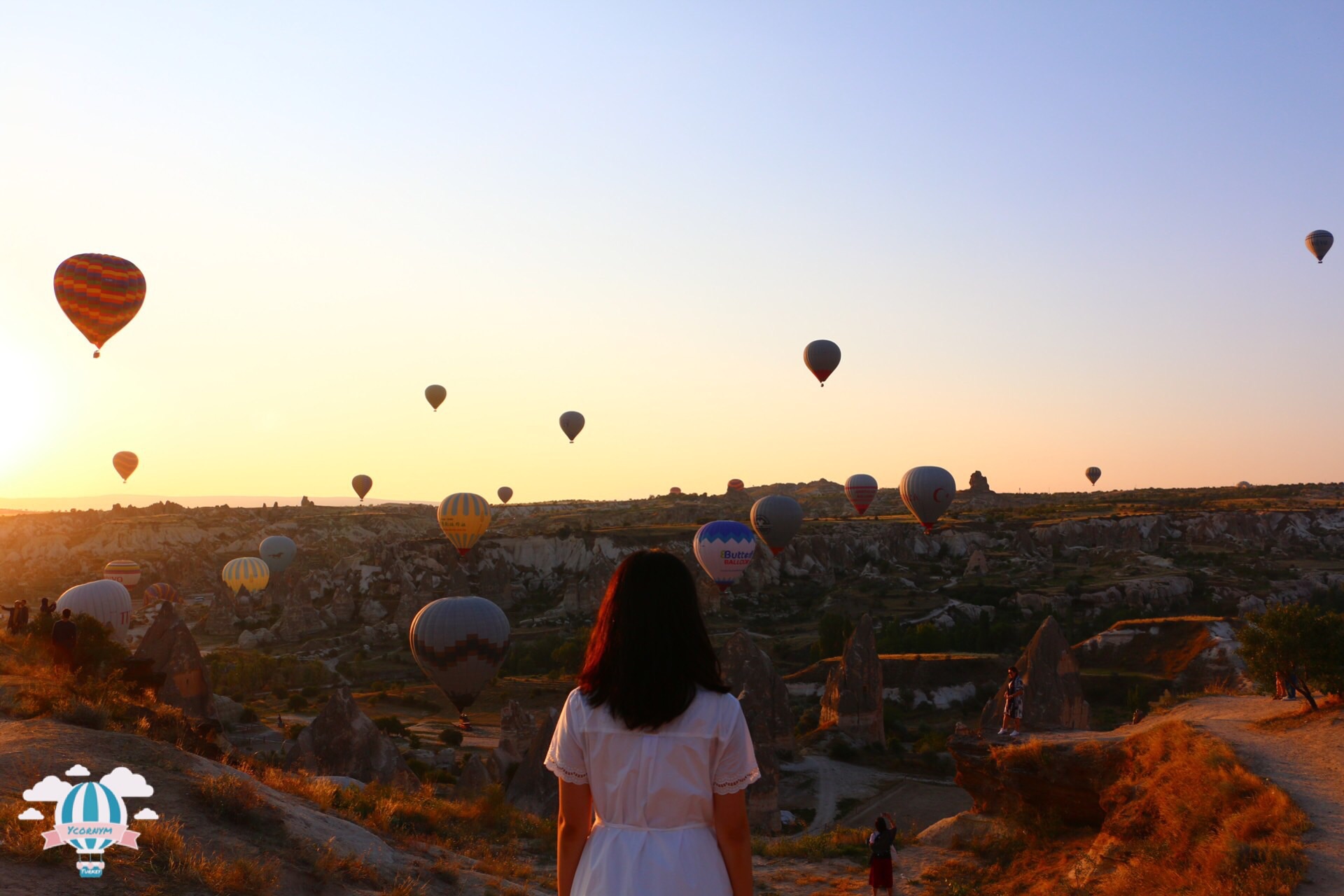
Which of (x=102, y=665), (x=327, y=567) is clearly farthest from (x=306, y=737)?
(x=327, y=567)

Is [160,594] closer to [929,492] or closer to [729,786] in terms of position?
[929,492]

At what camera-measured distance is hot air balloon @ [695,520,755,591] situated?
53750 mm

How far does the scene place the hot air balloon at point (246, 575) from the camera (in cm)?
8544

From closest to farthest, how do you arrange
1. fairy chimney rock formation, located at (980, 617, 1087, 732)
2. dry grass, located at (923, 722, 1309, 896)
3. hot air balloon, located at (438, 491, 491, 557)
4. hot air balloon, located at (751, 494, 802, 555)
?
dry grass, located at (923, 722, 1309, 896), fairy chimney rock formation, located at (980, 617, 1087, 732), hot air balloon, located at (751, 494, 802, 555), hot air balloon, located at (438, 491, 491, 557)

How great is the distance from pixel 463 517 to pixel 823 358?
27332 mm

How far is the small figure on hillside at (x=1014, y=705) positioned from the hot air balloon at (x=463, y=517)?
48.5 m

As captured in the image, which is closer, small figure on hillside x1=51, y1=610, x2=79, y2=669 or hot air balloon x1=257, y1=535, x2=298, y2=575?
small figure on hillside x1=51, y1=610, x2=79, y2=669

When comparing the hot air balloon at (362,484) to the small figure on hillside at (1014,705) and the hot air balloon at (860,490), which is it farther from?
the small figure on hillside at (1014,705)

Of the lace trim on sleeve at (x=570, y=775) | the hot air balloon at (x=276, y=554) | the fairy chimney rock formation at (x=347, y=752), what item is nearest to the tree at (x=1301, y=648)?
the lace trim on sleeve at (x=570, y=775)

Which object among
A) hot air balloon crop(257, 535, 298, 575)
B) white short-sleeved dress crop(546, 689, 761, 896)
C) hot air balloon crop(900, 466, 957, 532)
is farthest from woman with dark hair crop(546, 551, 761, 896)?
hot air balloon crop(257, 535, 298, 575)

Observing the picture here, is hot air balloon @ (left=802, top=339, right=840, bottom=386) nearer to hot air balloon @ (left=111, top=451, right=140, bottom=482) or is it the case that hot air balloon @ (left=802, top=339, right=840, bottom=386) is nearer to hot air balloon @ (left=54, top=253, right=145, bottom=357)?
hot air balloon @ (left=54, top=253, right=145, bottom=357)

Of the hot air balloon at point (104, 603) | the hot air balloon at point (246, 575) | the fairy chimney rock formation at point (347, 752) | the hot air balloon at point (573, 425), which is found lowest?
the hot air balloon at point (246, 575)

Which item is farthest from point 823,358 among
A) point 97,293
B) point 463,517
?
point 97,293

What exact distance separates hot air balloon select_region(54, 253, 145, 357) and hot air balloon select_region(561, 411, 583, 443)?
5200 cm
